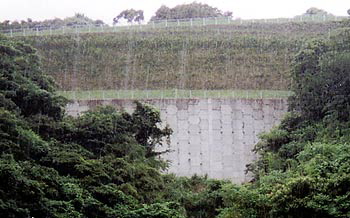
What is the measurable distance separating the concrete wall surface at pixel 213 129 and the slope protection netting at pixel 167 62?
1.46m

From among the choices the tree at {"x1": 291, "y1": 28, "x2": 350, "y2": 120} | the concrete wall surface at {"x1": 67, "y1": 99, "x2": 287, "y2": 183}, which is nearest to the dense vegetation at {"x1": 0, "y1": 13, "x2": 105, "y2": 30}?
the concrete wall surface at {"x1": 67, "y1": 99, "x2": 287, "y2": 183}

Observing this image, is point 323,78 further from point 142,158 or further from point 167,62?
point 167,62

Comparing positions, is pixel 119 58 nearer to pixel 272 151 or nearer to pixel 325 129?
pixel 272 151

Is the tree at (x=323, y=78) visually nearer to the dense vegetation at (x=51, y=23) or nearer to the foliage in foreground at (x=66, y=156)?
the foliage in foreground at (x=66, y=156)

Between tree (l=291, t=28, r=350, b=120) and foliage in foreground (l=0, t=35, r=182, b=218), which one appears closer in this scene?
foliage in foreground (l=0, t=35, r=182, b=218)

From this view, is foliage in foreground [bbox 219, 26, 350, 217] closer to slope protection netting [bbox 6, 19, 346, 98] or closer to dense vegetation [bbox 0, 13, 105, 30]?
slope protection netting [bbox 6, 19, 346, 98]

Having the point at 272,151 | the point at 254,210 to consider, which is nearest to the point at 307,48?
the point at 272,151

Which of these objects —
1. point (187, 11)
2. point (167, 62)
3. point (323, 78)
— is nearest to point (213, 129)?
point (167, 62)

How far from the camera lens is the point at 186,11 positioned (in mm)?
41000

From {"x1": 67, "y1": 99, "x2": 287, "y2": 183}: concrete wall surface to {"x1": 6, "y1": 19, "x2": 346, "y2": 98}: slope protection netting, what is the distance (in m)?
1.46

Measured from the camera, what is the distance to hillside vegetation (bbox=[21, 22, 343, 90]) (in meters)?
26.3

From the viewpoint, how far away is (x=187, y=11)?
4091 cm

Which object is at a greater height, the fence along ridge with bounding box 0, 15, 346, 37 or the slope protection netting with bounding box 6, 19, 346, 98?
the fence along ridge with bounding box 0, 15, 346, 37

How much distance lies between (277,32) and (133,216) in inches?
827
